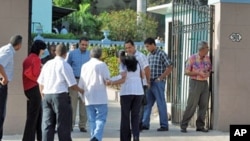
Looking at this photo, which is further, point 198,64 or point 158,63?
point 158,63

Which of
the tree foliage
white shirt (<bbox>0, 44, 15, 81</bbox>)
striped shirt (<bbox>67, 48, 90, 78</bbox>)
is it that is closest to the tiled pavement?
striped shirt (<bbox>67, 48, 90, 78</bbox>)

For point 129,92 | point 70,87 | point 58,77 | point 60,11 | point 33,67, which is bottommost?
point 129,92

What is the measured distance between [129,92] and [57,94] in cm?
132

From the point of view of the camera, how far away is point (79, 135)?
11.4m

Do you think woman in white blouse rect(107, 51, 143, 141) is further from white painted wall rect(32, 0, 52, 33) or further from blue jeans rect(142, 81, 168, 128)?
white painted wall rect(32, 0, 52, 33)

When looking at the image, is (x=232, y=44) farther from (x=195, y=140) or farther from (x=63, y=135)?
(x=63, y=135)

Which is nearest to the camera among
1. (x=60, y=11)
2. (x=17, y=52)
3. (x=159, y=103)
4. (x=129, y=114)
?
(x=129, y=114)

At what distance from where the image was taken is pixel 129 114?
33.4 ft

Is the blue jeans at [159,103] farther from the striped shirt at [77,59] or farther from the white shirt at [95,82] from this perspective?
the white shirt at [95,82]

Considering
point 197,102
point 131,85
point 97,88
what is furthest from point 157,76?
point 97,88

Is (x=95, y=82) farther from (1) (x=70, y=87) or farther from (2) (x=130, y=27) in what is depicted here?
(2) (x=130, y=27)

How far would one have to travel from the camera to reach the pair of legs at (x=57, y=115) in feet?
30.6

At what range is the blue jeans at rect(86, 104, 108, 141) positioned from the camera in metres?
9.73

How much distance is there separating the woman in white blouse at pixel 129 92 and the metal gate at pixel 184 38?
258 cm
